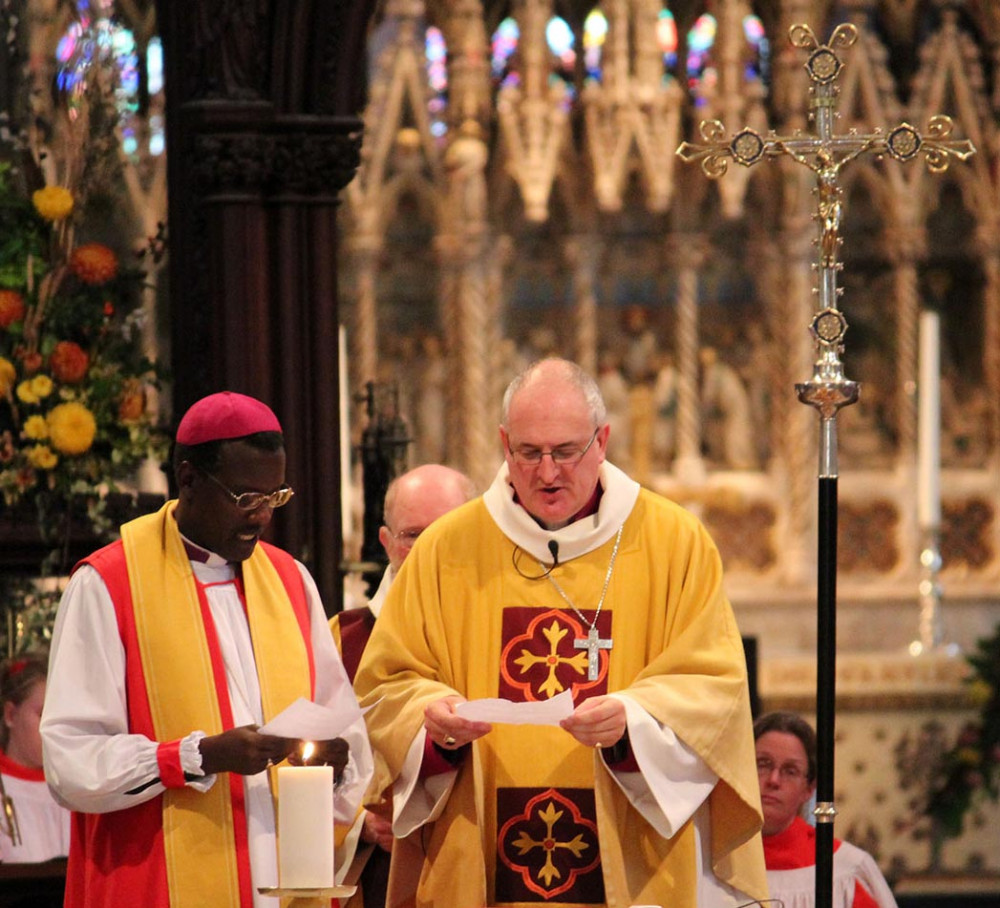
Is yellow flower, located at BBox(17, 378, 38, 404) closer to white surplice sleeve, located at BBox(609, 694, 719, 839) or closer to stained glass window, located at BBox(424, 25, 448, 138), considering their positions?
white surplice sleeve, located at BBox(609, 694, 719, 839)

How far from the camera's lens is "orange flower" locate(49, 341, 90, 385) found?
5375mm

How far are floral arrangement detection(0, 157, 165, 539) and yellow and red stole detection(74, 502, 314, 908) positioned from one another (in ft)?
5.38

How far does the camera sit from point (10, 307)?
5395 mm

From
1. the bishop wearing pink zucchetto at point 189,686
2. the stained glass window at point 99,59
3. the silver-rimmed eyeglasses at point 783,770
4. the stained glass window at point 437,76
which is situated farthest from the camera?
the stained glass window at point 437,76

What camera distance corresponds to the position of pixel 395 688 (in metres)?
3.91

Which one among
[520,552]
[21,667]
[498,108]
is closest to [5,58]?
[21,667]

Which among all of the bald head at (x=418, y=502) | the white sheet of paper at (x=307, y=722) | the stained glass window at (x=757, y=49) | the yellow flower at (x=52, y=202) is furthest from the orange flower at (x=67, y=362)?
the stained glass window at (x=757, y=49)

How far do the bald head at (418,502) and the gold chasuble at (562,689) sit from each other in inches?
20.6

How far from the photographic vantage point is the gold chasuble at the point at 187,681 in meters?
3.68

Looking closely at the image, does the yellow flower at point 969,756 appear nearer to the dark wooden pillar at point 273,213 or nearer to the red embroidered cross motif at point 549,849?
the dark wooden pillar at point 273,213

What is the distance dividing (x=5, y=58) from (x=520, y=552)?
8.66ft

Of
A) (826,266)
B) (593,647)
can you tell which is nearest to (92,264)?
(593,647)

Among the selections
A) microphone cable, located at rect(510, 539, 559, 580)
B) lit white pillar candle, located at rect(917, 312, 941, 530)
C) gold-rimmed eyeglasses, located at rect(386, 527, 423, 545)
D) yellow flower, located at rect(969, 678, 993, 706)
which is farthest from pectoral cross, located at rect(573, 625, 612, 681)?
lit white pillar candle, located at rect(917, 312, 941, 530)

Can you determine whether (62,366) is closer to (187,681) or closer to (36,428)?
(36,428)
